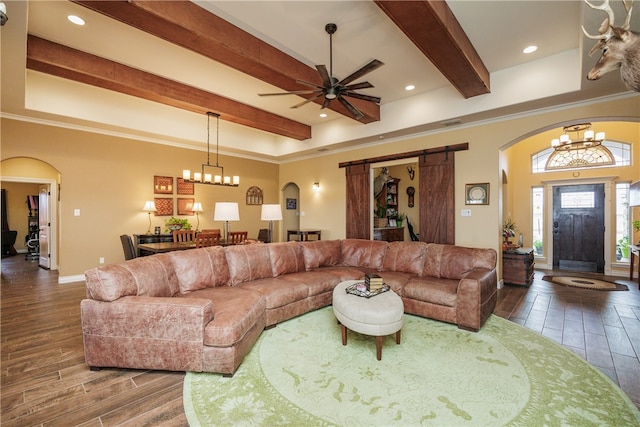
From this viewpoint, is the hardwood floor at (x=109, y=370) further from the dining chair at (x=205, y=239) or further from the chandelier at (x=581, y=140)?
the chandelier at (x=581, y=140)

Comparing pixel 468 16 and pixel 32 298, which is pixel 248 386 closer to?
pixel 468 16

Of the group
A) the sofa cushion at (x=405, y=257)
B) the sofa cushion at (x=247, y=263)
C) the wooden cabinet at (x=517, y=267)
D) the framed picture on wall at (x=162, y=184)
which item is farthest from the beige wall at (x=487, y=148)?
the framed picture on wall at (x=162, y=184)

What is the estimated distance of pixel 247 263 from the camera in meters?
3.62

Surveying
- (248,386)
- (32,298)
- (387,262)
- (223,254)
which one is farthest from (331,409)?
(32,298)

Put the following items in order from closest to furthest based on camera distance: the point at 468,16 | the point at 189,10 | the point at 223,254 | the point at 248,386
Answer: the point at 248,386 → the point at 189,10 → the point at 468,16 → the point at 223,254

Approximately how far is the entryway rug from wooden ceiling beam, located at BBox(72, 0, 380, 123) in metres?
3.17

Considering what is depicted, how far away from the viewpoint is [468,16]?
2.90 meters

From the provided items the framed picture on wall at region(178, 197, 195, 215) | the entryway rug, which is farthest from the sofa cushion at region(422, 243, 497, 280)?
the framed picture on wall at region(178, 197, 195, 215)

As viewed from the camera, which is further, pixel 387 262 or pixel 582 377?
pixel 387 262

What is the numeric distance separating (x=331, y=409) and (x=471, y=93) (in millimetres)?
4533

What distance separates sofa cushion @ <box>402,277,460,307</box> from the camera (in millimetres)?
3229

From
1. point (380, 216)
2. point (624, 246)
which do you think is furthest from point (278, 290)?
point (624, 246)

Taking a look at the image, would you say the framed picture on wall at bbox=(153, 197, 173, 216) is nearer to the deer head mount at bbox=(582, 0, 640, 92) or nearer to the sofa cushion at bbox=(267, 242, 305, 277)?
the sofa cushion at bbox=(267, 242, 305, 277)

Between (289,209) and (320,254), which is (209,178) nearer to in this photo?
(320,254)
